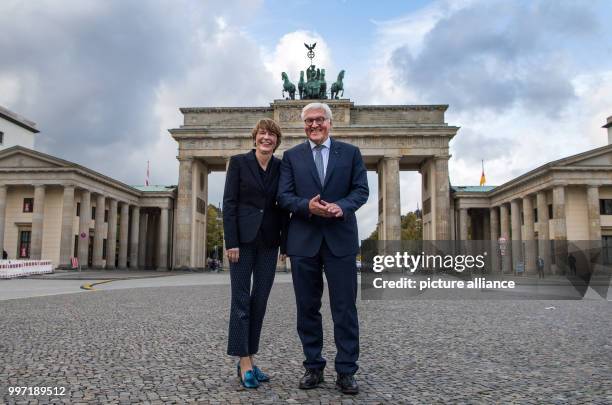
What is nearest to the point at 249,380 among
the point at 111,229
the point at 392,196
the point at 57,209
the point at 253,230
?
the point at 253,230

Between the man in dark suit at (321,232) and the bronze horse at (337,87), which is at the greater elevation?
the bronze horse at (337,87)

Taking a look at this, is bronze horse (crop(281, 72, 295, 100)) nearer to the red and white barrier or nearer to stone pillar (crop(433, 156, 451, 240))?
stone pillar (crop(433, 156, 451, 240))

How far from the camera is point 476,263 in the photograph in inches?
789

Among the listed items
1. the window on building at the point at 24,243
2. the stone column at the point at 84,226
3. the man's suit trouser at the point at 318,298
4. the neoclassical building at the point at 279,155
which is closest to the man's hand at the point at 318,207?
the man's suit trouser at the point at 318,298

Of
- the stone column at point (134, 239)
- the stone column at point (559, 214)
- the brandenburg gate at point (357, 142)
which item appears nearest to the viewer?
the stone column at point (559, 214)

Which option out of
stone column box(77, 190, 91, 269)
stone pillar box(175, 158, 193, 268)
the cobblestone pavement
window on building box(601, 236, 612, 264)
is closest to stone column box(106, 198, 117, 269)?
stone column box(77, 190, 91, 269)

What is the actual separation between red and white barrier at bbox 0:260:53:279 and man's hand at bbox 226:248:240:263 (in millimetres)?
32145

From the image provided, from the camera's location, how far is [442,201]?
2023 inches

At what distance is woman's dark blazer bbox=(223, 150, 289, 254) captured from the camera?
5.32 metres

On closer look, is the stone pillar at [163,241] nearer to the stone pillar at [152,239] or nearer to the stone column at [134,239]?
the stone column at [134,239]

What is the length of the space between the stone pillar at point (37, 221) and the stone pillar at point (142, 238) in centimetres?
1750

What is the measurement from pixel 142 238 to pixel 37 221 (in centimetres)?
1870

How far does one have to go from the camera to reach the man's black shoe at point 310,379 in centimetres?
486

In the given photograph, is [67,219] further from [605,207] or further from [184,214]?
[605,207]
